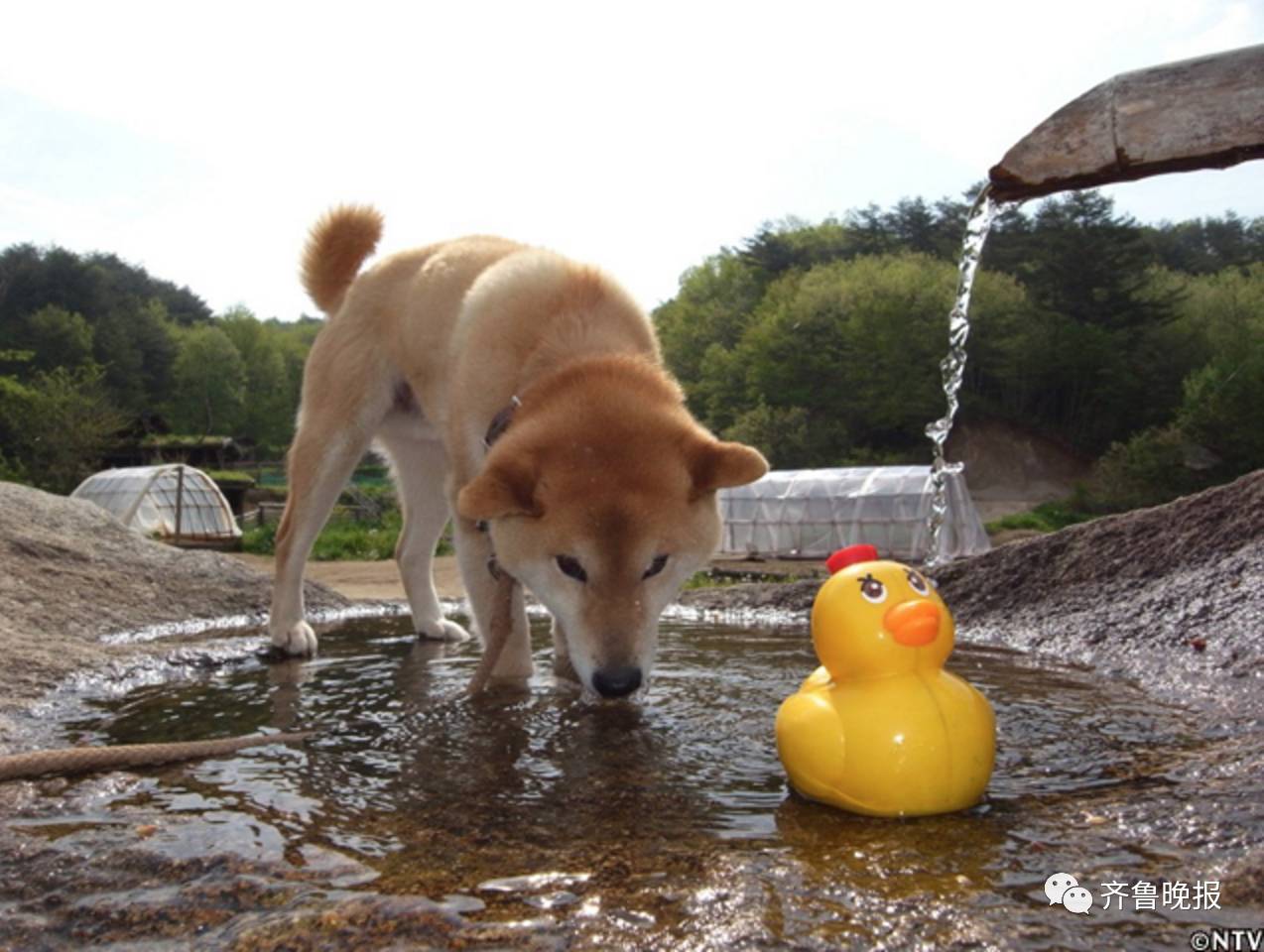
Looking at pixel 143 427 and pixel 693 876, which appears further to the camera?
pixel 143 427

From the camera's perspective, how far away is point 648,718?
329cm

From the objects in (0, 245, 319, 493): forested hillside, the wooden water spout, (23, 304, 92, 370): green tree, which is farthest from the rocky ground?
(23, 304, 92, 370): green tree

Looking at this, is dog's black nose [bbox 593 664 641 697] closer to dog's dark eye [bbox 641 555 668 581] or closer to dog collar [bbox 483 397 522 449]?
dog's dark eye [bbox 641 555 668 581]

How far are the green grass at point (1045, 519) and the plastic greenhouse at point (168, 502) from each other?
62.3 feet

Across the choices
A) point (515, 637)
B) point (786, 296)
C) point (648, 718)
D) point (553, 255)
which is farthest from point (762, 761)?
point (786, 296)

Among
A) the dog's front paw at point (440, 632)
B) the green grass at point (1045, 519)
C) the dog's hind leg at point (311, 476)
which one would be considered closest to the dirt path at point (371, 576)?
the dog's front paw at point (440, 632)

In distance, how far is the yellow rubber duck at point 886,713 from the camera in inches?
89.2

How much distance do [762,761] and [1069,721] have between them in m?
0.97

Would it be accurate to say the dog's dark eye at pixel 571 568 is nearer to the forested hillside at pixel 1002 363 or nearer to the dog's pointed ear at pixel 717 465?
the dog's pointed ear at pixel 717 465

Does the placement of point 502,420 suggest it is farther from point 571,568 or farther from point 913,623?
point 913,623

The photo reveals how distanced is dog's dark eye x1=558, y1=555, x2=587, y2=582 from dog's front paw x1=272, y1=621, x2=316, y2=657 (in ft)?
7.14

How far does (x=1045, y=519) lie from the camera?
30141 millimetres

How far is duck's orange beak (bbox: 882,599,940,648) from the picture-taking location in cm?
235

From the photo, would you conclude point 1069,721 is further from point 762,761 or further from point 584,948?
point 584,948
